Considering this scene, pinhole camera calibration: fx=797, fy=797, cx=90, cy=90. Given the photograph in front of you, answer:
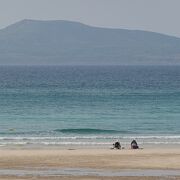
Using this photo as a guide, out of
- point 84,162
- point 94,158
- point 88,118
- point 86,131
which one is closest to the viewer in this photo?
point 84,162

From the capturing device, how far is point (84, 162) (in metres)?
40.5

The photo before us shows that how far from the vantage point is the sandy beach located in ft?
119

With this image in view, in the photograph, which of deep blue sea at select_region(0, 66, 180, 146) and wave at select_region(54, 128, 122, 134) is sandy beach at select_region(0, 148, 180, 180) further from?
wave at select_region(54, 128, 122, 134)

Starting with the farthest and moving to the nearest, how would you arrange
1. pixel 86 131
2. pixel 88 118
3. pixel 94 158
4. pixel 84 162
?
pixel 88 118, pixel 86 131, pixel 94 158, pixel 84 162

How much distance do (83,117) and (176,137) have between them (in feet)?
60.8

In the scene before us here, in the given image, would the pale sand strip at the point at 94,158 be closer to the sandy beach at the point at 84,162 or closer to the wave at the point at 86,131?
the sandy beach at the point at 84,162

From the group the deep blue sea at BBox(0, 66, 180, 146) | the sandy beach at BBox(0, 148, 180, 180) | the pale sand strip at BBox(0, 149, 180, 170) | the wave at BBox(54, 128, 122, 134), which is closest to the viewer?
the sandy beach at BBox(0, 148, 180, 180)

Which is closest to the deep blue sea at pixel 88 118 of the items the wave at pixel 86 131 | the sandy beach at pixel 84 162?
the wave at pixel 86 131

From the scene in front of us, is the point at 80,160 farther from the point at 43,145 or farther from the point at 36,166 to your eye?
the point at 43,145

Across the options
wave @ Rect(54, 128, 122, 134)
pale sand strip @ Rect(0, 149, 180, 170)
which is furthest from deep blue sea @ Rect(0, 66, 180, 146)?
pale sand strip @ Rect(0, 149, 180, 170)

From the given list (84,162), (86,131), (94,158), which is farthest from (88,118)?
(84,162)

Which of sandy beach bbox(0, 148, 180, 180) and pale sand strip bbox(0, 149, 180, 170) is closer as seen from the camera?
sandy beach bbox(0, 148, 180, 180)

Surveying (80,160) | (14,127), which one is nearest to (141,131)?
(14,127)

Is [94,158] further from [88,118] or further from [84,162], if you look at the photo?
[88,118]
